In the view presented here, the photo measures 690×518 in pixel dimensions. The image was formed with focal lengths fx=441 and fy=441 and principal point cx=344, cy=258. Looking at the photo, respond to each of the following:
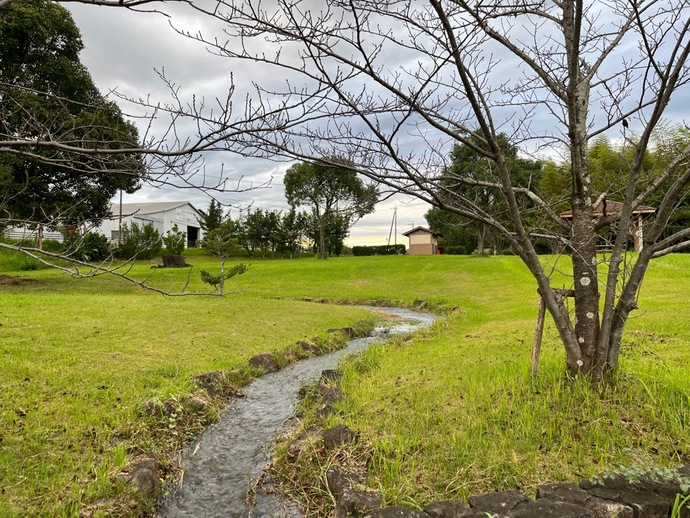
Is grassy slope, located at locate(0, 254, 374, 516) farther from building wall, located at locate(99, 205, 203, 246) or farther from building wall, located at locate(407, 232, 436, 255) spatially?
building wall, located at locate(407, 232, 436, 255)

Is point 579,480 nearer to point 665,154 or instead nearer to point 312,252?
point 665,154

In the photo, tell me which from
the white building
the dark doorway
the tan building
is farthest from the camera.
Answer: the dark doorway

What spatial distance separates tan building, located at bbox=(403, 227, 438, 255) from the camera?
44744 mm

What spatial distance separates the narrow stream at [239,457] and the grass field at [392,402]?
300 millimetres

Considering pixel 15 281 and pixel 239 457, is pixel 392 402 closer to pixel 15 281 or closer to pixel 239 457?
pixel 239 457

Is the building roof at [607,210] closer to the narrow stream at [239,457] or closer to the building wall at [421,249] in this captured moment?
the narrow stream at [239,457]

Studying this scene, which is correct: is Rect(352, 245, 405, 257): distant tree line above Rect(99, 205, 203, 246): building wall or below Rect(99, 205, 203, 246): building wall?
below

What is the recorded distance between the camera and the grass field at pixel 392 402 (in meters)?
3.18

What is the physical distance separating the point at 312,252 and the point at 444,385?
126 ft

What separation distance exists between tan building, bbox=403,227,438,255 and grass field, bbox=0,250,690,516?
116 ft

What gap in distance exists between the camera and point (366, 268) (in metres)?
25.8

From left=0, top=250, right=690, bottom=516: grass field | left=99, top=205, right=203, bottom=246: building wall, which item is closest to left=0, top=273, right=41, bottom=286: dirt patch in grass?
left=0, top=250, right=690, bottom=516: grass field

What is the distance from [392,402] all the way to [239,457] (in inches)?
63.3

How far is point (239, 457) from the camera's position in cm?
428
